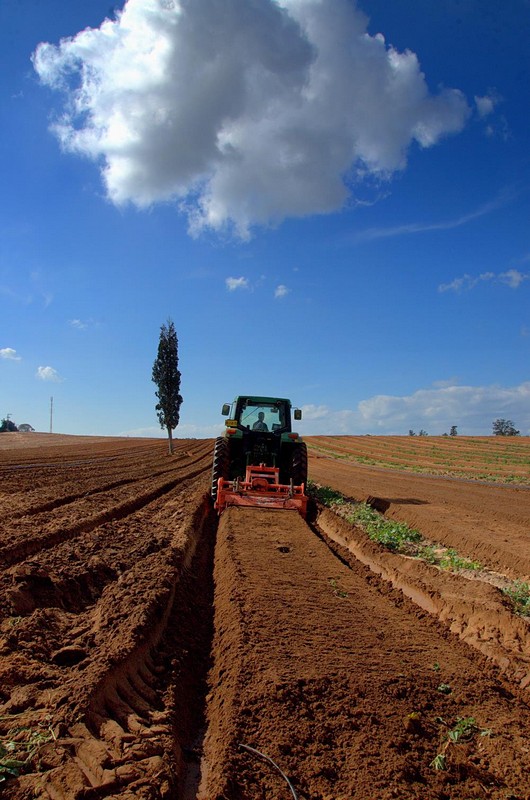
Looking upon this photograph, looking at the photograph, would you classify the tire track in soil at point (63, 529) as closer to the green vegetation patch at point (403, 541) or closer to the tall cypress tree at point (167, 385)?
the green vegetation patch at point (403, 541)

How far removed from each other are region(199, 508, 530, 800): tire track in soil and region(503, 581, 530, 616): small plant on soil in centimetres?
97

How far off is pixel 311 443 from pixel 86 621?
48.6 m

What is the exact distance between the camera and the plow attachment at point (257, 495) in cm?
1012

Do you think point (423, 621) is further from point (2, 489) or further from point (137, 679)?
point (2, 489)

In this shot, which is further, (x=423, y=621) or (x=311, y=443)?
(x=311, y=443)

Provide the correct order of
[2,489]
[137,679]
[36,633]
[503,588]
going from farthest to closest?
[2,489]
[503,588]
[36,633]
[137,679]

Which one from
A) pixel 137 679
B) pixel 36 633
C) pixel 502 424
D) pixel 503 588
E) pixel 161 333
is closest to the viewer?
pixel 137 679

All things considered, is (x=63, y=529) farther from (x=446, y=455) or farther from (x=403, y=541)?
(x=446, y=455)

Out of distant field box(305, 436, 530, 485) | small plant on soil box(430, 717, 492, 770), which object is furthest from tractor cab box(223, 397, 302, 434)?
distant field box(305, 436, 530, 485)

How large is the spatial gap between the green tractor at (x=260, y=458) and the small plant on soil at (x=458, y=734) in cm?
706

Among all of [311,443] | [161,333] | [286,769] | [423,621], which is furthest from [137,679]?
[311,443]

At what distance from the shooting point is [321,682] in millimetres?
3326

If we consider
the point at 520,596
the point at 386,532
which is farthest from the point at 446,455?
the point at 520,596

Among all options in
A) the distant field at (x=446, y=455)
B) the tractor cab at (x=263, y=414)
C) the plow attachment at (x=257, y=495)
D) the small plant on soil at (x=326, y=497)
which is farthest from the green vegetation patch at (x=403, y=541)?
the distant field at (x=446, y=455)
